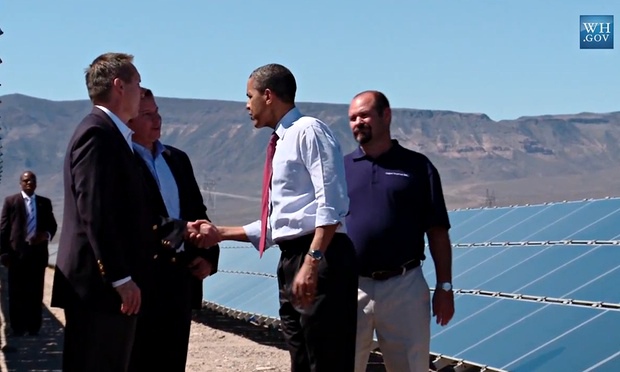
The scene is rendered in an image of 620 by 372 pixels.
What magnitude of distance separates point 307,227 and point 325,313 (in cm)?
32

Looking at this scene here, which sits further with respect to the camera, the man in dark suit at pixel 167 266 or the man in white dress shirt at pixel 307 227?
the man in dark suit at pixel 167 266

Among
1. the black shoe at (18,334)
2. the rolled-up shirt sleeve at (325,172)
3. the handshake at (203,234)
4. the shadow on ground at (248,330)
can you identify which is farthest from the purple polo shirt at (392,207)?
the black shoe at (18,334)

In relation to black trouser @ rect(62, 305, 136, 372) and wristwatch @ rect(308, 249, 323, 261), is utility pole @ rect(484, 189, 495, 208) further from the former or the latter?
black trouser @ rect(62, 305, 136, 372)

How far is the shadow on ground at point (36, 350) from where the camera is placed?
1055 cm

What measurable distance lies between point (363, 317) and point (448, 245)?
0.52 m

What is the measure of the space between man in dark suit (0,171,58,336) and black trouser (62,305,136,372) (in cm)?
876

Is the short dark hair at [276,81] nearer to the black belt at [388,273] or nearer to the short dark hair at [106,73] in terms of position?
the short dark hair at [106,73]

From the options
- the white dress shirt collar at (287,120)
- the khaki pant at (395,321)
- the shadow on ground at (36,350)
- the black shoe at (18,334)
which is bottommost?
the black shoe at (18,334)

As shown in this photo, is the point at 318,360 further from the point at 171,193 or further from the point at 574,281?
the point at 574,281

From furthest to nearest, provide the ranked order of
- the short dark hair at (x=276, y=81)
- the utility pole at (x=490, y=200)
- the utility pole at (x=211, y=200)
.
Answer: the utility pole at (x=211, y=200) < the utility pole at (x=490, y=200) < the short dark hair at (x=276, y=81)

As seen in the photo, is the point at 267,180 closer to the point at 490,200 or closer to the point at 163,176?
the point at 163,176

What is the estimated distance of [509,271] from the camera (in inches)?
401

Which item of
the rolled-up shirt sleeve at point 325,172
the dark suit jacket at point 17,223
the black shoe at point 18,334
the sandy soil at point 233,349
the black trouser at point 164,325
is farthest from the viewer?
the black shoe at point 18,334

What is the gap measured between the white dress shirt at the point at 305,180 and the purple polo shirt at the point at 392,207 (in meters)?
0.81
